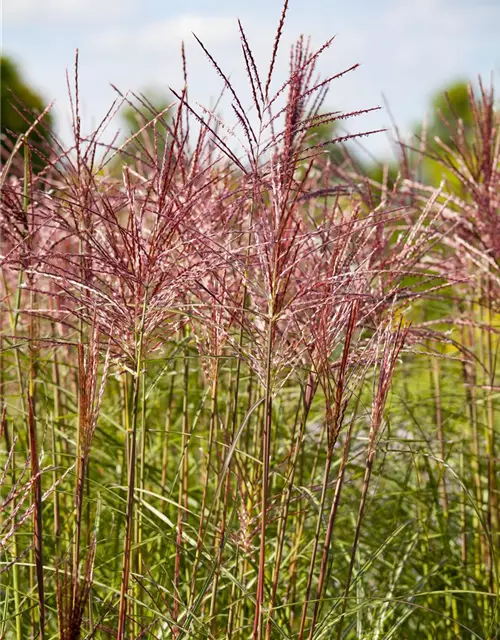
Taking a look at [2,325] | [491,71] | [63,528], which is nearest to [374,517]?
[63,528]

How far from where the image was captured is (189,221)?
1653mm

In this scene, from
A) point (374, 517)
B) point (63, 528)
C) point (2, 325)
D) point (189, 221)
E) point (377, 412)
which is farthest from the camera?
point (2, 325)

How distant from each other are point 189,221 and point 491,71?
1554mm

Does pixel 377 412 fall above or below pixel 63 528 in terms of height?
above

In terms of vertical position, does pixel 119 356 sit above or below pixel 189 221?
below

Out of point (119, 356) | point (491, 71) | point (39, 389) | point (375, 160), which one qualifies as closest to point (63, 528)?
point (39, 389)

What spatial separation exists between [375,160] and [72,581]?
6.81ft

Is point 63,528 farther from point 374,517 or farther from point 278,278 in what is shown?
point 278,278

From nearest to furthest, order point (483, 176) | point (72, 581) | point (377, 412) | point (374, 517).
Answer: point (72, 581)
point (377, 412)
point (483, 176)
point (374, 517)

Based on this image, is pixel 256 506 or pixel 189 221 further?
pixel 256 506

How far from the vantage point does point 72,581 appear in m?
1.38

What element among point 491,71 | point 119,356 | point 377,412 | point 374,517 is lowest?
point 374,517

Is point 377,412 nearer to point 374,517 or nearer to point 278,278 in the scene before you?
point 278,278

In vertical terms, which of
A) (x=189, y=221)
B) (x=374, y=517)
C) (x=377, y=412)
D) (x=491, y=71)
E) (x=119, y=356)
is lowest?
(x=374, y=517)
